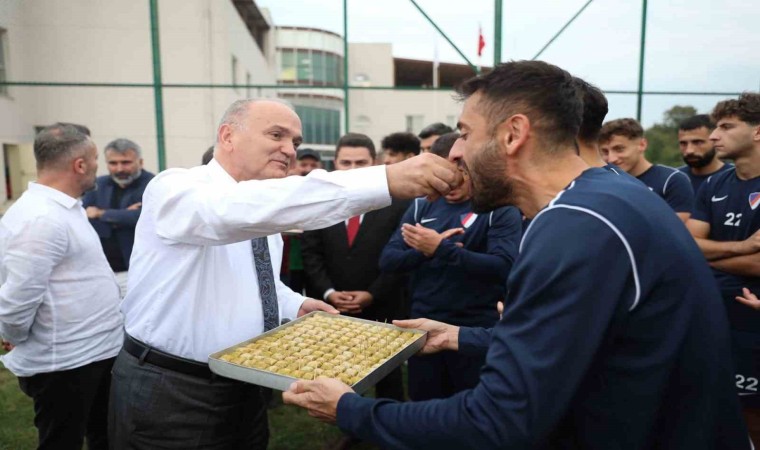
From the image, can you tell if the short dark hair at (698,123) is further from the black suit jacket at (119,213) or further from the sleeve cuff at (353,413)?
the black suit jacket at (119,213)

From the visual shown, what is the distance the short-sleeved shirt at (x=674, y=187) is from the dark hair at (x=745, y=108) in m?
1.09

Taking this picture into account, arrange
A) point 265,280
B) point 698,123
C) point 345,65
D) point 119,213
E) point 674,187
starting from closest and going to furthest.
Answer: point 265,280 → point 674,187 → point 119,213 → point 698,123 → point 345,65

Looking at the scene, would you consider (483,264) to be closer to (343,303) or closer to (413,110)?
(343,303)

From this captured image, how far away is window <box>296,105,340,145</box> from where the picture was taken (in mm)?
9727

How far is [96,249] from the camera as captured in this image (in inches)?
125

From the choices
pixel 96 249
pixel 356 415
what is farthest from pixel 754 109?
pixel 96 249

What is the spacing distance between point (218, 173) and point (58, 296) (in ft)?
5.04

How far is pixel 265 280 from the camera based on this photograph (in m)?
2.29

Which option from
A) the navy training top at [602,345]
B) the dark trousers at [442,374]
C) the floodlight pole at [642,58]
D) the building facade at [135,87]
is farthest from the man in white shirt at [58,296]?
the floodlight pole at [642,58]

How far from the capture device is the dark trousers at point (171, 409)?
2084 mm

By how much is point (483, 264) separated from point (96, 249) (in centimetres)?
235

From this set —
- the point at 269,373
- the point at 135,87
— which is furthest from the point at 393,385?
the point at 135,87

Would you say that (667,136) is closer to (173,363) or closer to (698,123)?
(698,123)

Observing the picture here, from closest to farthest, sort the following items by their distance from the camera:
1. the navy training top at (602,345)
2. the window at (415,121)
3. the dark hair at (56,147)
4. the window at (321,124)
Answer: the navy training top at (602,345), the dark hair at (56,147), the window at (321,124), the window at (415,121)
